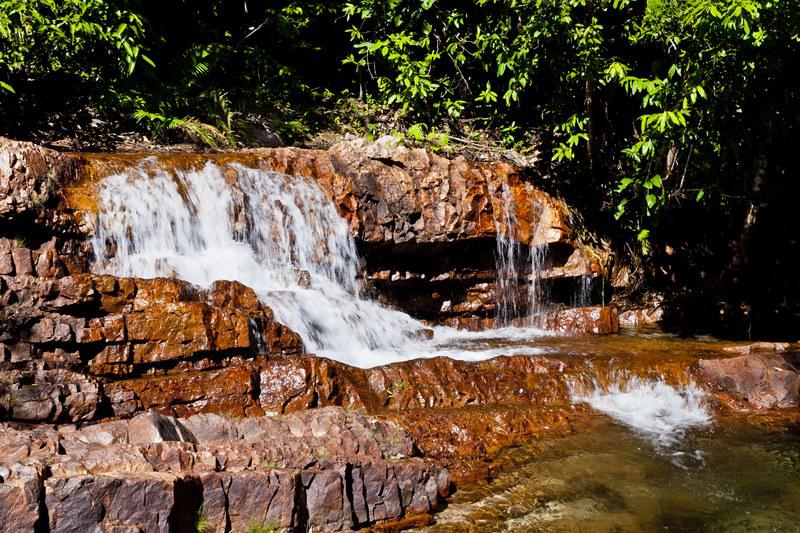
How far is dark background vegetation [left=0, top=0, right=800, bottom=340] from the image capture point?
27.9ft

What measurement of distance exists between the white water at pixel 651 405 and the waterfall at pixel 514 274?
10.2 feet

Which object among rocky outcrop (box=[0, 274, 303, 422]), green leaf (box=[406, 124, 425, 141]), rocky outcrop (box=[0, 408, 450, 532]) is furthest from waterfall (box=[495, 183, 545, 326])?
rocky outcrop (box=[0, 408, 450, 532])

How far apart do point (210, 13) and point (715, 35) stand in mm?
10104

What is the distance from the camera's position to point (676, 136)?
8555 mm

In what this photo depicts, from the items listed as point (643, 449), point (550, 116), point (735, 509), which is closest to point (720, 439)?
point (643, 449)

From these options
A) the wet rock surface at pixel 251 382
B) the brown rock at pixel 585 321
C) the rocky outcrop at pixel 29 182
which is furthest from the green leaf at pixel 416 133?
the rocky outcrop at pixel 29 182

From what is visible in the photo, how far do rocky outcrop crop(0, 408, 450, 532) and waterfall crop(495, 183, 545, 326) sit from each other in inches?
214

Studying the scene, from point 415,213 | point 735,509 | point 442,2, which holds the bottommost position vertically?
point 735,509

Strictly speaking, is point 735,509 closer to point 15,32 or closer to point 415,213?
point 415,213

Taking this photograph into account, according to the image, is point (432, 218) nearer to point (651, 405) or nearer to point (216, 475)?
point (651, 405)

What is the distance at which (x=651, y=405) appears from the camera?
7.03 m

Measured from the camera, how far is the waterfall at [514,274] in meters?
10.1

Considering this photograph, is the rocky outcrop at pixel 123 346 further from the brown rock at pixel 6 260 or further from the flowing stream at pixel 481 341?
the flowing stream at pixel 481 341

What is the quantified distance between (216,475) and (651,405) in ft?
15.9
